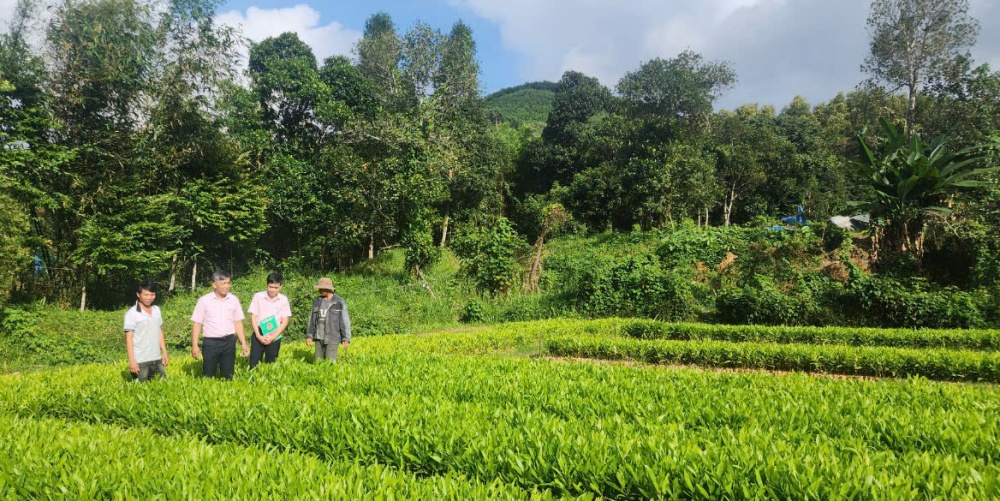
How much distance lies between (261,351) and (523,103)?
2659 inches

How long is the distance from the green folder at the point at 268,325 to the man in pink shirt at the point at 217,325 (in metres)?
0.43

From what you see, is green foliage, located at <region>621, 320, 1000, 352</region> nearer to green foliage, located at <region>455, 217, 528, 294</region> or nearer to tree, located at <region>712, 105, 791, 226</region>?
green foliage, located at <region>455, 217, 528, 294</region>

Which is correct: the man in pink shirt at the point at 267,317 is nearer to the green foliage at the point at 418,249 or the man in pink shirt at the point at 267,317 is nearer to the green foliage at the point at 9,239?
the green foliage at the point at 9,239

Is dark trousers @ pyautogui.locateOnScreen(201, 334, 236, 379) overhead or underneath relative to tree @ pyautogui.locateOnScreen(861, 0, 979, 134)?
underneath

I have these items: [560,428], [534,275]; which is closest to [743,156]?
[534,275]

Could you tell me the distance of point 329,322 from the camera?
7.07 m

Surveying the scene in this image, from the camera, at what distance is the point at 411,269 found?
2002 centimetres

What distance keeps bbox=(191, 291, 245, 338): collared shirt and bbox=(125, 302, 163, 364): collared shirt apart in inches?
16.3

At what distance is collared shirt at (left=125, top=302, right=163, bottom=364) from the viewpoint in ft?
18.6

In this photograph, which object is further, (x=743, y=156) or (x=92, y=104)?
(x=743, y=156)

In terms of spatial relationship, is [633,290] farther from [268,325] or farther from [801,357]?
[268,325]

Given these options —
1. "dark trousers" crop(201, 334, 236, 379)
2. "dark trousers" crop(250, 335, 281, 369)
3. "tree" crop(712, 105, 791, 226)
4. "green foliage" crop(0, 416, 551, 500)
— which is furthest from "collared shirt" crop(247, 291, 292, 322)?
"tree" crop(712, 105, 791, 226)

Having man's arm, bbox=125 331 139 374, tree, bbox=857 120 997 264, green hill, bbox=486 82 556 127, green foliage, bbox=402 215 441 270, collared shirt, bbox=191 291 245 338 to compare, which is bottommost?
man's arm, bbox=125 331 139 374

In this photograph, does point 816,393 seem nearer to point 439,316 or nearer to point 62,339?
point 439,316
